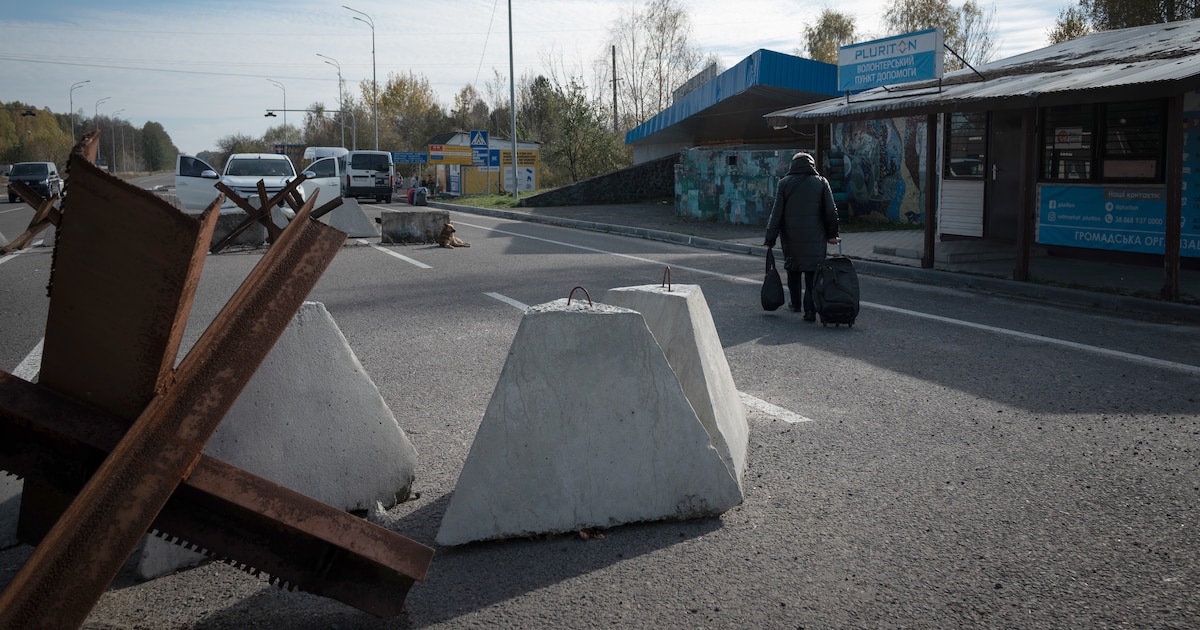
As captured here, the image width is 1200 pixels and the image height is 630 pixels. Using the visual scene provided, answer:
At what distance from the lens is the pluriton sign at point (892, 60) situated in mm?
15695

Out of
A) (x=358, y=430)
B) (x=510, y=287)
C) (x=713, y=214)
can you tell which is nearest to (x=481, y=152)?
(x=713, y=214)

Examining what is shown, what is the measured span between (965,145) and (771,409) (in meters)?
11.4

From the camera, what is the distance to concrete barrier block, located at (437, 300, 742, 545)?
373cm

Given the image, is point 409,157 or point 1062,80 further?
point 409,157

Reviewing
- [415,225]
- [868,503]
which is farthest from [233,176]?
[868,503]

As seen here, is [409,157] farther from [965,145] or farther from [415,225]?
[965,145]

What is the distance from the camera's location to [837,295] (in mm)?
8547

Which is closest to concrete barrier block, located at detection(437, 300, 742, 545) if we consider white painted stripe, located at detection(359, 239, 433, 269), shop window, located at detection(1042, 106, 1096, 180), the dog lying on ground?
white painted stripe, located at detection(359, 239, 433, 269)

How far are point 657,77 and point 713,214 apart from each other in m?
38.8

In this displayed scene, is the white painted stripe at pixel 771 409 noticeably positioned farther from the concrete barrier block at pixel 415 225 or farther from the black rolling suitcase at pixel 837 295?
the concrete barrier block at pixel 415 225

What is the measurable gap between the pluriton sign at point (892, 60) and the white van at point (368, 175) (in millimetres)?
25784

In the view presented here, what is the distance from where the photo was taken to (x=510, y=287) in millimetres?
11477

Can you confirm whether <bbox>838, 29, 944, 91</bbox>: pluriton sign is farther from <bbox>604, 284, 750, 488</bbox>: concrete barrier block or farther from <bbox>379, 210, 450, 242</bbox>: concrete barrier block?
<bbox>604, 284, 750, 488</bbox>: concrete barrier block

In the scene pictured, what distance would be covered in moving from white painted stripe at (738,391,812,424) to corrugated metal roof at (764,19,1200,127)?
6.20 metres
